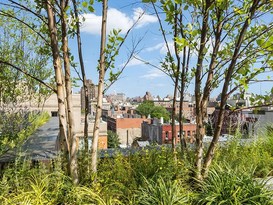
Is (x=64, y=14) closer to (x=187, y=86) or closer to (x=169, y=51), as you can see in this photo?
(x=169, y=51)

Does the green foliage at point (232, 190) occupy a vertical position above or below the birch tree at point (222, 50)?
below

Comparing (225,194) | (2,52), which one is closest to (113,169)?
(225,194)

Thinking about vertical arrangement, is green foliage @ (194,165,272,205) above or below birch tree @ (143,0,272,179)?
below

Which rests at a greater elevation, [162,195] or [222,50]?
[222,50]

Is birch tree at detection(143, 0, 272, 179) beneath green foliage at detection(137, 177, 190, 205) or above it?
above

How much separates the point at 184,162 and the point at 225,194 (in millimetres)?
770

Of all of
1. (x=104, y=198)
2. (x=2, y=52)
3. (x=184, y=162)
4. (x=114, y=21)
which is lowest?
(x=104, y=198)

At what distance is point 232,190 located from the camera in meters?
2.45

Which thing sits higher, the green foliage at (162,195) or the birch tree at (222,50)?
the birch tree at (222,50)

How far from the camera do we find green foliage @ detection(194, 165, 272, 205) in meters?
2.38

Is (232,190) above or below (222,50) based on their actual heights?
below

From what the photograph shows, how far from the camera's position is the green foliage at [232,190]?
7.82ft

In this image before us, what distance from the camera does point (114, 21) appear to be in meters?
3.57

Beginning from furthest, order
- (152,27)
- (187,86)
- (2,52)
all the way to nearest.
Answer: (2,52) → (187,86) → (152,27)
